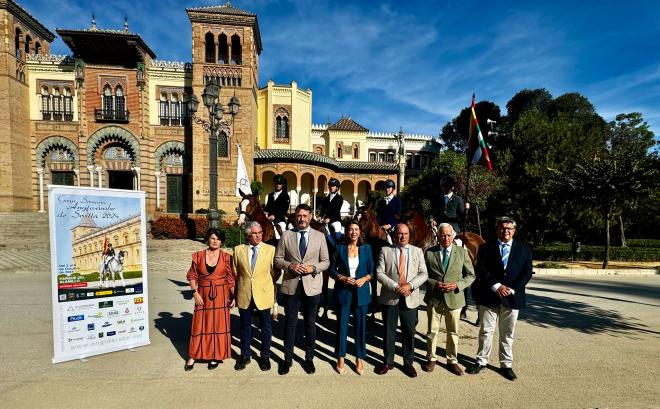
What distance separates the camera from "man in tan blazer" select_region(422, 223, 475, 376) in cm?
417

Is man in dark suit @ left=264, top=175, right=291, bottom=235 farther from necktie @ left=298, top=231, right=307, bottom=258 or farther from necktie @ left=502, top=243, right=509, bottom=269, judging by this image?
necktie @ left=502, top=243, right=509, bottom=269

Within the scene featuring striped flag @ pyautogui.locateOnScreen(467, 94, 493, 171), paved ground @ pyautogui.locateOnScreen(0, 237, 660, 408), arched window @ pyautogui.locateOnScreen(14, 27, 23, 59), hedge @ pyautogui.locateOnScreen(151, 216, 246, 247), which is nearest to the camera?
paved ground @ pyautogui.locateOnScreen(0, 237, 660, 408)

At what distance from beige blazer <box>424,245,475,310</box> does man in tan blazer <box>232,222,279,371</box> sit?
2.18 metres

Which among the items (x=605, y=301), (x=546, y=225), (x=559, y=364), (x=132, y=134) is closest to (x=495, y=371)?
(x=559, y=364)

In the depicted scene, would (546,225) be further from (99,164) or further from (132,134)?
(99,164)

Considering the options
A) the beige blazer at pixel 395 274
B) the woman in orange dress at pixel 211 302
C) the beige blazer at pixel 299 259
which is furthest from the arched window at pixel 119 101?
the beige blazer at pixel 395 274

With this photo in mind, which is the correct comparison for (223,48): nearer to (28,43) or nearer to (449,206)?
(28,43)

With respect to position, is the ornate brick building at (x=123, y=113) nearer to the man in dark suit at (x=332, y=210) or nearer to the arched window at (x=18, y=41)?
the arched window at (x=18, y=41)

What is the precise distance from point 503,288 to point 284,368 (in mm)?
2983

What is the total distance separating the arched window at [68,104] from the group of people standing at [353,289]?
28932 millimetres

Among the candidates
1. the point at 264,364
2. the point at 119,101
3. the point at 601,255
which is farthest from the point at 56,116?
the point at 601,255

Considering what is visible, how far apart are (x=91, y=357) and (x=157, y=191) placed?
23862 mm

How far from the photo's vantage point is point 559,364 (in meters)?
4.40

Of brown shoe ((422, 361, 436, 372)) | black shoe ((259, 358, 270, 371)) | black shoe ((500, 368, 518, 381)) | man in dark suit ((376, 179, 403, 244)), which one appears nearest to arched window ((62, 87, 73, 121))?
man in dark suit ((376, 179, 403, 244))
